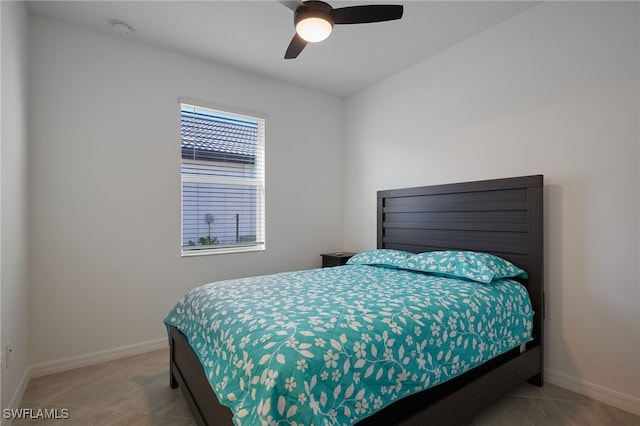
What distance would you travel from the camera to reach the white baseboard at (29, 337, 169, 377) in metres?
2.35

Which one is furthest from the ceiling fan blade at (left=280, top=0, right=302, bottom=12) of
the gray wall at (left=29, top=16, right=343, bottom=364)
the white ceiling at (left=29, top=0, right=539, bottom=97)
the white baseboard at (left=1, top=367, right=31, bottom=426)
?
the white baseboard at (left=1, top=367, right=31, bottom=426)

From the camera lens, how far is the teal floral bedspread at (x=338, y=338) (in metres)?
1.11

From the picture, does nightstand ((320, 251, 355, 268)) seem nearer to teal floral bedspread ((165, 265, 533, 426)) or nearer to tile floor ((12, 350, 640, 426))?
teal floral bedspread ((165, 265, 533, 426))

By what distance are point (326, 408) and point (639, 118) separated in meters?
2.39

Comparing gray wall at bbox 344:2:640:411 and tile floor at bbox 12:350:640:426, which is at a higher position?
gray wall at bbox 344:2:640:411

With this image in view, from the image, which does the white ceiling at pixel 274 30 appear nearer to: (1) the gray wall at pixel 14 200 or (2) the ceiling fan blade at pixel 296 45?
(2) the ceiling fan blade at pixel 296 45

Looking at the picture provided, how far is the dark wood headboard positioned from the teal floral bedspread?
0.84 ft

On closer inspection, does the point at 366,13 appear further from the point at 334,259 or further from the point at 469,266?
the point at 334,259

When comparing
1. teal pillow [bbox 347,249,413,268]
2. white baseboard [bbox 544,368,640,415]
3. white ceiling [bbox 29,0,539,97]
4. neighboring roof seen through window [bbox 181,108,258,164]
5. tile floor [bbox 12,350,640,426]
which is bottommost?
tile floor [bbox 12,350,640,426]

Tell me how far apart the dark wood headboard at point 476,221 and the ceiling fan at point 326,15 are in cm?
149

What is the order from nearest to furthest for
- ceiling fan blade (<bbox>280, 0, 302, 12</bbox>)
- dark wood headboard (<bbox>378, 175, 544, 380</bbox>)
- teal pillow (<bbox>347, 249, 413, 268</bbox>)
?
ceiling fan blade (<bbox>280, 0, 302, 12</bbox>)
dark wood headboard (<bbox>378, 175, 544, 380</bbox>)
teal pillow (<bbox>347, 249, 413, 268</bbox>)

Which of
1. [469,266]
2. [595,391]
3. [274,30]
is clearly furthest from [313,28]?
[595,391]

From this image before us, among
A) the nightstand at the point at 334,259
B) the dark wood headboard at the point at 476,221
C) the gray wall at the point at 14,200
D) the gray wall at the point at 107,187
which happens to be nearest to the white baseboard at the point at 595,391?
the dark wood headboard at the point at 476,221

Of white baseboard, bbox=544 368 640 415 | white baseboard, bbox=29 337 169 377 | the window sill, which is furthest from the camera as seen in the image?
the window sill
